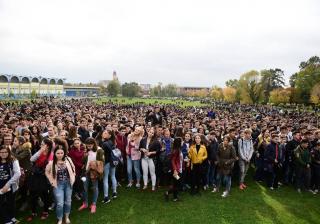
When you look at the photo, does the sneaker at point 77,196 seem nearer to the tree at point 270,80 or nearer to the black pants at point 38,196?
the black pants at point 38,196

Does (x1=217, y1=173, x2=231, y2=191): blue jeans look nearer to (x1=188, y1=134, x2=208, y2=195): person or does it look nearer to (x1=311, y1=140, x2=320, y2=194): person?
(x1=188, y1=134, x2=208, y2=195): person

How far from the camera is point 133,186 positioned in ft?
27.7

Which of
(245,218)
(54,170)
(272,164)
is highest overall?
(54,170)

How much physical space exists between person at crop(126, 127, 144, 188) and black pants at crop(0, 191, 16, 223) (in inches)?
132

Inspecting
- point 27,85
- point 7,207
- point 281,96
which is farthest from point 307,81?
point 27,85

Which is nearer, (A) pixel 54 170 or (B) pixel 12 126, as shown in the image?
(A) pixel 54 170

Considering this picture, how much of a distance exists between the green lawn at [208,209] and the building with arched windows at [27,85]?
91.3 meters

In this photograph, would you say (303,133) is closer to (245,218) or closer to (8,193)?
(245,218)

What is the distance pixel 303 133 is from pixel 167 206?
5686 millimetres

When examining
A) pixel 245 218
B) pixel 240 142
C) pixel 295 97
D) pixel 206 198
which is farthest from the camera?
pixel 295 97

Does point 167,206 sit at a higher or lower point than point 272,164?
lower

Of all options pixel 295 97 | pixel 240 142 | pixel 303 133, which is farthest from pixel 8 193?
pixel 295 97

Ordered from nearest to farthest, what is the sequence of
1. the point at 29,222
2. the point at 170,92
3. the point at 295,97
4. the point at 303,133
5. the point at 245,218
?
the point at 29,222 → the point at 245,218 → the point at 303,133 → the point at 295,97 → the point at 170,92

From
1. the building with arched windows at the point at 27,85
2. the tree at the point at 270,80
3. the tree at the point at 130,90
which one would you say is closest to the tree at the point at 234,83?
the tree at the point at 270,80
